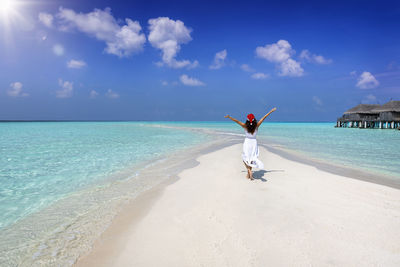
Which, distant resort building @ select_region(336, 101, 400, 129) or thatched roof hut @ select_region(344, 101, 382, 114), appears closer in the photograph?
distant resort building @ select_region(336, 101, 400, 129)

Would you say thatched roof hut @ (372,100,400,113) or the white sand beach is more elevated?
thatched roof hut @ (372,100,400,113)

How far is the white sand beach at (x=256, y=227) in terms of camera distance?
9.53 feet

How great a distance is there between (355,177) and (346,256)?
5.87 m

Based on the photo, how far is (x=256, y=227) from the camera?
3713 mm

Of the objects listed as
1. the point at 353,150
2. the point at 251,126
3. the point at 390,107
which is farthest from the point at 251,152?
the point at 390,107

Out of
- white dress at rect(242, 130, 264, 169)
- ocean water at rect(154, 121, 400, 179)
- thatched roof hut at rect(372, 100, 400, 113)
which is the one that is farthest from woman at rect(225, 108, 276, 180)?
thatched roof hut at rect(372, 100, 400, 113)

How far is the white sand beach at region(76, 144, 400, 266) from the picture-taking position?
2904 millimetres

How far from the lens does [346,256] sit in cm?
291

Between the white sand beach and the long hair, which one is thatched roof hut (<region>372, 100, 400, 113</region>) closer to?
the white sand beach

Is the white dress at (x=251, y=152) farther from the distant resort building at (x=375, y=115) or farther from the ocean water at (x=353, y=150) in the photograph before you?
the distant resort building at (x=375, y=115)

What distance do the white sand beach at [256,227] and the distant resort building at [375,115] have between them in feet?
192

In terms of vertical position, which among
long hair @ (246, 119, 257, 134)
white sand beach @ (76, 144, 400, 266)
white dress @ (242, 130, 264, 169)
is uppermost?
long hair @ (246, 119, 257, 134)

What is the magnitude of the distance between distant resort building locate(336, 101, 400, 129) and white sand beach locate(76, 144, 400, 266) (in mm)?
58613

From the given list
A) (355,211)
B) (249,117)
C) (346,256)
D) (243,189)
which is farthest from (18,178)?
(355,211)
